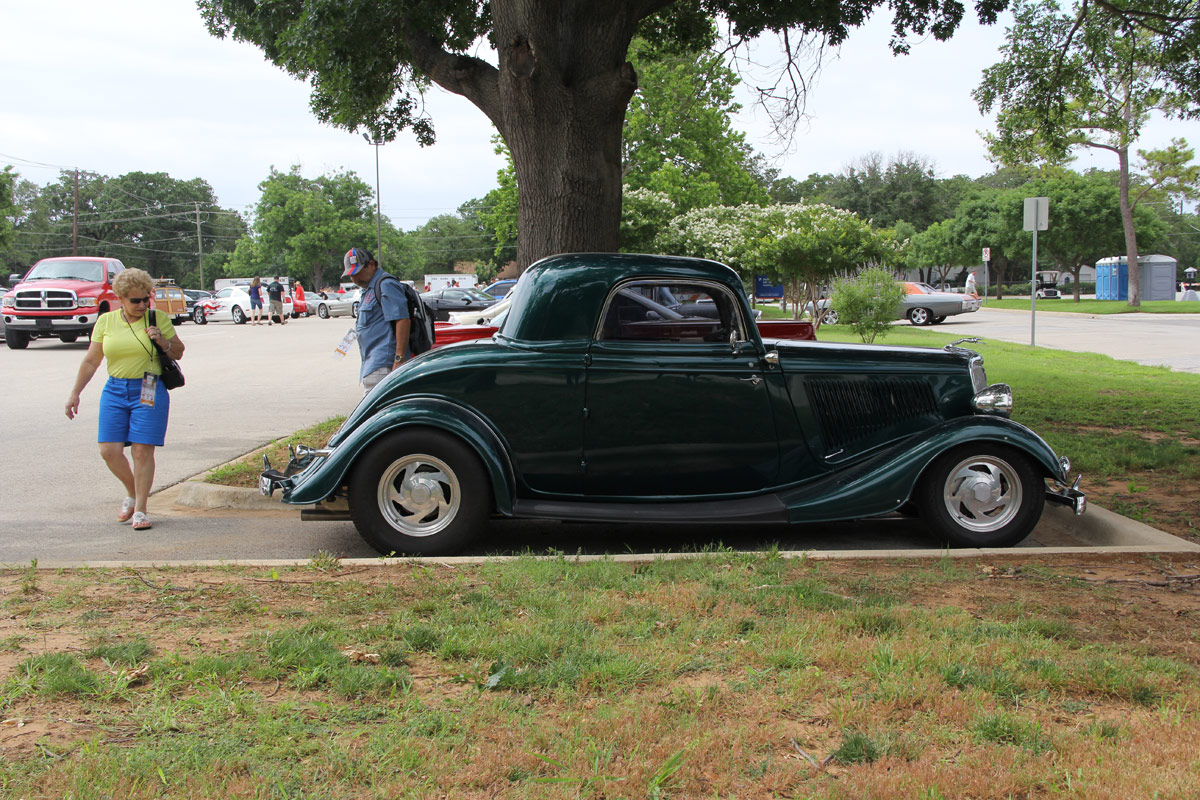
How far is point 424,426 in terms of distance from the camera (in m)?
5.30

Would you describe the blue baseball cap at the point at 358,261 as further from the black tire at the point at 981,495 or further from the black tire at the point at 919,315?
the black tire at the point at 919,315

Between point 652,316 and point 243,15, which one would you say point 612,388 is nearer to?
point 652,316

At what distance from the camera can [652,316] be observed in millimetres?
5648

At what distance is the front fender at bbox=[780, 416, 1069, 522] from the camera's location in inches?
214

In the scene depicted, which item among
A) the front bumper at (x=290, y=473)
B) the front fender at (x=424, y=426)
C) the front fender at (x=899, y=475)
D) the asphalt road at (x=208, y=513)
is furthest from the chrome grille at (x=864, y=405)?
the front bumper at (x=290, y=473)

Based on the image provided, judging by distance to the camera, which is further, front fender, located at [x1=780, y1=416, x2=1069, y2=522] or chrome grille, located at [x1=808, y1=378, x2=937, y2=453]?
chrome grille, located at [x1=808, y1=378, x2=937, y2=453]

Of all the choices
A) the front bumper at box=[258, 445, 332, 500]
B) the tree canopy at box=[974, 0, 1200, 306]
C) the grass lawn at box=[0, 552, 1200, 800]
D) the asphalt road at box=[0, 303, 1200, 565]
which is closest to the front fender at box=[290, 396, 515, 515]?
the front bumper at box=[258, 445, 332, 500]

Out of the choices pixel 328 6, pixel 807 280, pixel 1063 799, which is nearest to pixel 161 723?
pixel 1063 799

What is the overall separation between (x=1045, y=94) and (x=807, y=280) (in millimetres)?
11168

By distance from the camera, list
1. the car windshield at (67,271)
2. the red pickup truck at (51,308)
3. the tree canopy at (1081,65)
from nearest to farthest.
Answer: the tree canopy at (1081,65) < the red pickup truck at (51,308) < the car windshield at (67,271)

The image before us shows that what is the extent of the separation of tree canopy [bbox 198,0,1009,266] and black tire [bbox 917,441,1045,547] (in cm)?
433

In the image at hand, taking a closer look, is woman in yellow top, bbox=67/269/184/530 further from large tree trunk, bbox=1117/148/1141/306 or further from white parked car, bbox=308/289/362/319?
white parked car, bbox=308/289/362/319

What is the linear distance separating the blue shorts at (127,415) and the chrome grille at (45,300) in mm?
17390

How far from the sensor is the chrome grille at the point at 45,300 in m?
21.2
